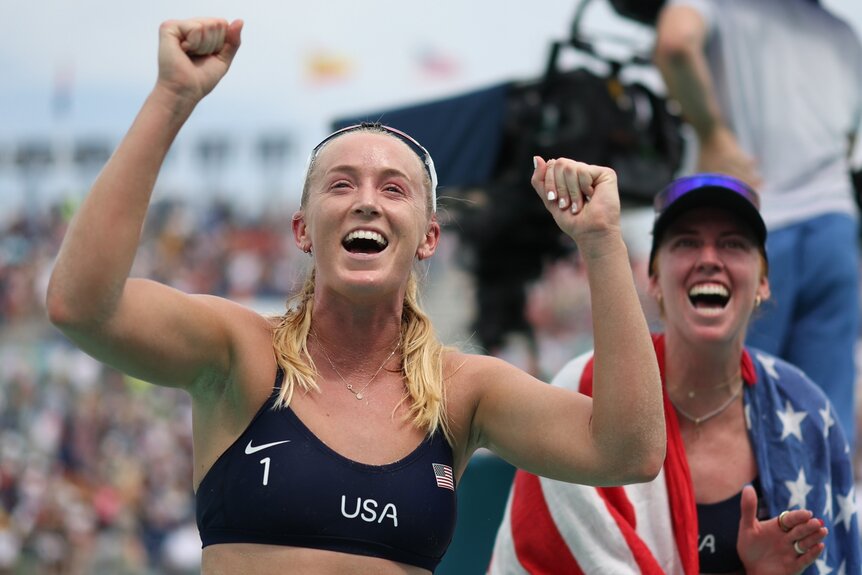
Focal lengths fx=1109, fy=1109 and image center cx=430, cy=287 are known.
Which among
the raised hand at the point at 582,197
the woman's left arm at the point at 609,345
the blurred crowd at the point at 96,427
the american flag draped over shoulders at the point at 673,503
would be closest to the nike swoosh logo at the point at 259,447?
the woman's left arm at the point at 609,345

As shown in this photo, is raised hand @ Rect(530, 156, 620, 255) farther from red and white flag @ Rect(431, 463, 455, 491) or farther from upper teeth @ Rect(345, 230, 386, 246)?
red and white flag @ Rect(431, 463, 455, 491)

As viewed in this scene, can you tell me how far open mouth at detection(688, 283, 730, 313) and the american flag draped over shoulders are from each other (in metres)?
0.22

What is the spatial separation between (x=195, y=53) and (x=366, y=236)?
0.46 m

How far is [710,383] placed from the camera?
111 inches

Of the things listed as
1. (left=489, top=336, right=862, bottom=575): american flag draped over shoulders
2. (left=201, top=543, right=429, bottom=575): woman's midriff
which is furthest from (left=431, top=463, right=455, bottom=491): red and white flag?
(left=489, top=336, right=862, bottom=575): american flag draped over shoulders

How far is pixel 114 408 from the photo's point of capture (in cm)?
1477

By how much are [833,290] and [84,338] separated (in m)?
2.60

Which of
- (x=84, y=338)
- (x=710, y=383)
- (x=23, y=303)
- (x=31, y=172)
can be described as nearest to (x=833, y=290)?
(x=710, y=383)

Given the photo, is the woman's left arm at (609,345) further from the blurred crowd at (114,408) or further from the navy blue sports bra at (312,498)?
the blurred crowd at (114,408)

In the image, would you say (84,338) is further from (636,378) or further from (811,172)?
(811,172)

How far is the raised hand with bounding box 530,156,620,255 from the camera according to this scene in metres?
1.92

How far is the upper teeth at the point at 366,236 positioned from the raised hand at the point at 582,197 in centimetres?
33

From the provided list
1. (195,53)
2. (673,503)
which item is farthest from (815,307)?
(195,53)

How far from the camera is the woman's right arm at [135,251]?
5.64 ft
